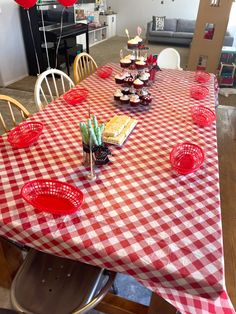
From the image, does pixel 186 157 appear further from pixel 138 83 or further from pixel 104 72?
pixel 104 72

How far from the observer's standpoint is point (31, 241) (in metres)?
0.79

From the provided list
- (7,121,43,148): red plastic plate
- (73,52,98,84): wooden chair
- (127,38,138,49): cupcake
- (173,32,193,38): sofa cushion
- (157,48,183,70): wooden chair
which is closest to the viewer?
(7,121,43,148): red plastic plate

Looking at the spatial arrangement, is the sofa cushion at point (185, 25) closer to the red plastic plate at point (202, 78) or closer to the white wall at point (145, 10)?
the white wall at point (145, 10)

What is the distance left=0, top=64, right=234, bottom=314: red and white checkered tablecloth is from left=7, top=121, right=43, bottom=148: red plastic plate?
0.11ft

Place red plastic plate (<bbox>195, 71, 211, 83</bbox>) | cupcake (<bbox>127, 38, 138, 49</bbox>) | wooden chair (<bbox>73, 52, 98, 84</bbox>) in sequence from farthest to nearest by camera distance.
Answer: wooden chair (<bbox>73, 52, 98, 84</bbox>) < red plastic plate (<bbox>195, 71, 211, 83</bbox>) < cupcake (<bbox>127, 38, 138, 49</bbox>)

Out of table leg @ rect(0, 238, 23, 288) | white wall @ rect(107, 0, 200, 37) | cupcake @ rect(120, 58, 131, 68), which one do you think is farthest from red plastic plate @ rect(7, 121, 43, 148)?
white wall @ rect(107, 0, 200, 37)

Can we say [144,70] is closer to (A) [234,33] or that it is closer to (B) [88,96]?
(B) [88,96]

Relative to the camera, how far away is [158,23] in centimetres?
693

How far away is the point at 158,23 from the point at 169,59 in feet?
15.7

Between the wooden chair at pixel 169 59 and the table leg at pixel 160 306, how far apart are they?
2.63m

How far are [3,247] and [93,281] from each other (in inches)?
17.0

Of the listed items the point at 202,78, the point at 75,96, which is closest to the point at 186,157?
the point at 75,96

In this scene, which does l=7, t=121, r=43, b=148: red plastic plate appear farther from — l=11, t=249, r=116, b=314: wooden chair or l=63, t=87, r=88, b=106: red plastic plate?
l=11, t=249, r=116, b=314: wooden chair

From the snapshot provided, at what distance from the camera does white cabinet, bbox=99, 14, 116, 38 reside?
7.48 metres
